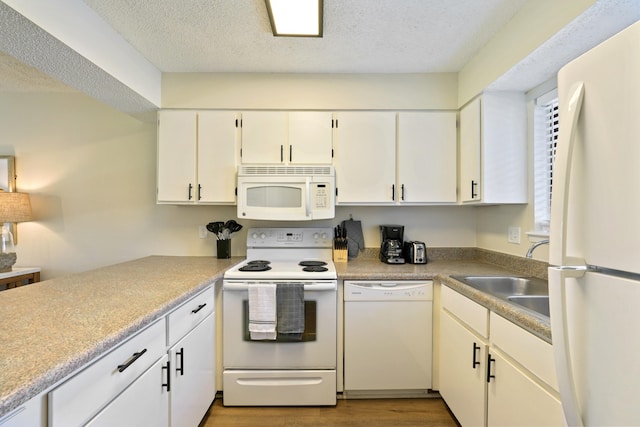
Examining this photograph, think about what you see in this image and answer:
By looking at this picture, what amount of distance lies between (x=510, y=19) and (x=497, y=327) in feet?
5.47

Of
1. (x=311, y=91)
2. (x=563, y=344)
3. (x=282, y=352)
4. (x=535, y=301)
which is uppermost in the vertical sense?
(x=311, y=91)

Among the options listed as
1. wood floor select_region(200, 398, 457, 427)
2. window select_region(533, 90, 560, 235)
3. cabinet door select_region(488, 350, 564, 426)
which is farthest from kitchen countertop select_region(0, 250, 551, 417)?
wood floor select_region(200, 398, 457, 427)

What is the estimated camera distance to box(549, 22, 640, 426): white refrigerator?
62 cm

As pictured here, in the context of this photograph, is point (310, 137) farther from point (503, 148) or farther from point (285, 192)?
point (503, 148)

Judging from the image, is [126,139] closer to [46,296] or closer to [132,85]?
[132,85]

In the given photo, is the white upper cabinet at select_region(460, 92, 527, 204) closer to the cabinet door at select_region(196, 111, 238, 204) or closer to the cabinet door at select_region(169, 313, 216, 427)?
the cabinet door at select_region(196, 111, 238, 204)

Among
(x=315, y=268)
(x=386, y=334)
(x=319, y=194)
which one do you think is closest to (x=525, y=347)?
(x=386, y=334)

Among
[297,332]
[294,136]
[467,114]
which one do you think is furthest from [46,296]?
[467,114]

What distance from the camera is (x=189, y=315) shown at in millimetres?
1634

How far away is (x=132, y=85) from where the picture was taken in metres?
2.07

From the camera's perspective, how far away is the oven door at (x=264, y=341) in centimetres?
203

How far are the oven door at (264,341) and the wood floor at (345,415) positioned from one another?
28cm

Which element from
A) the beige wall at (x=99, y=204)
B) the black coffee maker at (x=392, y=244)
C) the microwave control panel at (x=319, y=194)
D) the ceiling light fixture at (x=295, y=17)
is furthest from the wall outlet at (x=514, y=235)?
the ceiling light fixture at (x=295, y=17)

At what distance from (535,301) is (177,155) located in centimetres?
254
